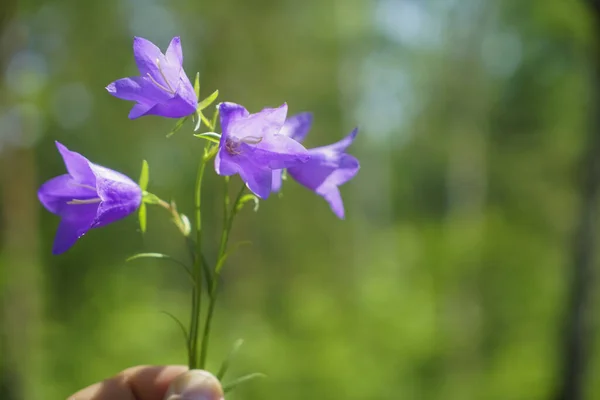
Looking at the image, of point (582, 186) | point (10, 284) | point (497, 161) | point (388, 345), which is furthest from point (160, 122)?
point (497, 161)

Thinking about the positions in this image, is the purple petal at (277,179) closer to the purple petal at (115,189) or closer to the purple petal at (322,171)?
the purple petal at (322,171)

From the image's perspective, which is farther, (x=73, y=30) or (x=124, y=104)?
(x=124, y=104)

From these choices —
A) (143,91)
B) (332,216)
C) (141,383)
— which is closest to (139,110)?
(143,91)

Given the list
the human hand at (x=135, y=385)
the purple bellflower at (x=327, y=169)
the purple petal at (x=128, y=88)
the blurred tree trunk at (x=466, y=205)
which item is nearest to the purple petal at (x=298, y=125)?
the purple bellflower at (x=327, y=169)

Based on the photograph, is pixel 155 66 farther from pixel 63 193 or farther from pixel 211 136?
pixel 63 193

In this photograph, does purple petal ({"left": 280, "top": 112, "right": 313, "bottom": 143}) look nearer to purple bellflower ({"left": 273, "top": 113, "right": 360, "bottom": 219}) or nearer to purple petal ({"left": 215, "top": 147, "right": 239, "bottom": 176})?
purple bellflower ({"left": 273, "top": 113, "right": 360, "bottom": 219})

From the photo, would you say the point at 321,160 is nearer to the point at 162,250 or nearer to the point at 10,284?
the point at 10,284
